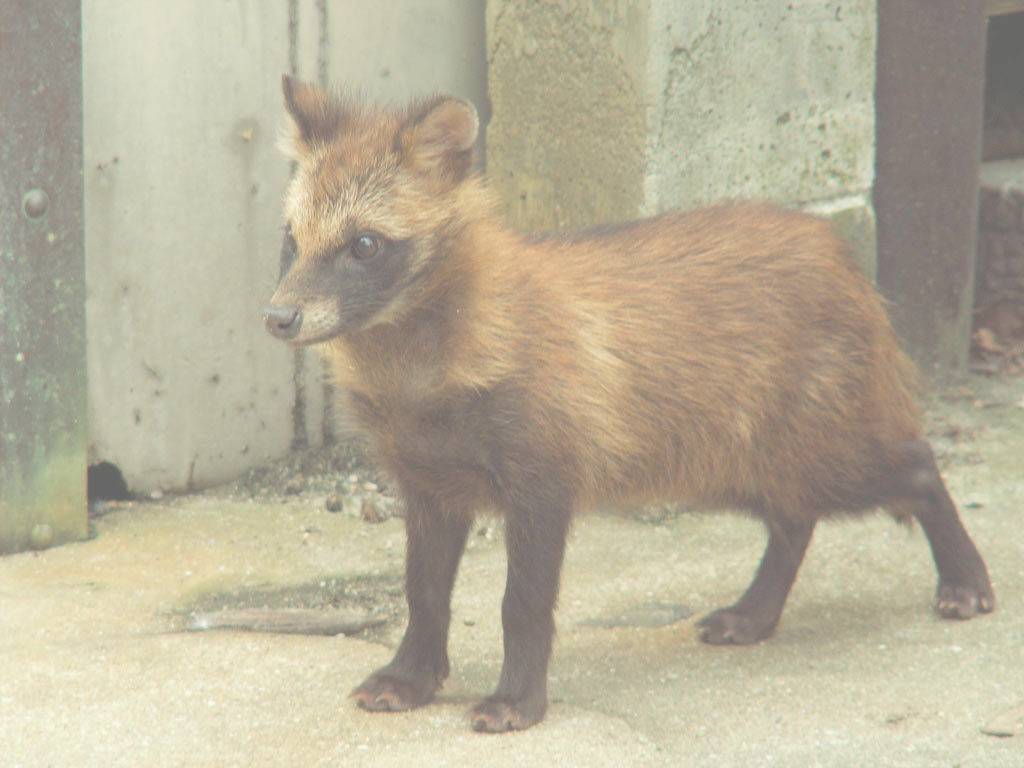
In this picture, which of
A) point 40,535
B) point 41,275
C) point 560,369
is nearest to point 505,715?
point 560,369

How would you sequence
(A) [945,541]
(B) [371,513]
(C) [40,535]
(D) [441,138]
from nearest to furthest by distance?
(D) [441,138] → (A) [945,541] → (C) [40,535] → (B) [371,513]

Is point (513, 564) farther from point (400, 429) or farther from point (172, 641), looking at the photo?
point (172, 641)

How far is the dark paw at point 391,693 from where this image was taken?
11.4 feet

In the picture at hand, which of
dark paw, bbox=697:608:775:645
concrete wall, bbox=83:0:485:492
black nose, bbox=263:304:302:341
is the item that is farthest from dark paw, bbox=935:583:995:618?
concrete wall, bbox=83:0:485:492

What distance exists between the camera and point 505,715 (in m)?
3.33

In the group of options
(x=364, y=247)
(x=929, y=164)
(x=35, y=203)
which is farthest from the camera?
(x=929, y=164)

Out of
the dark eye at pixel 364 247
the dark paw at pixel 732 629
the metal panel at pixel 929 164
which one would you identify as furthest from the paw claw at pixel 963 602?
the dark eye at pixel 364 247

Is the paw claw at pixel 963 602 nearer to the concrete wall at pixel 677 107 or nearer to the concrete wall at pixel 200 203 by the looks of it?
the concrete wall at pixel 677 107

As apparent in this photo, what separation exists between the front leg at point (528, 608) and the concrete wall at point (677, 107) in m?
1.74

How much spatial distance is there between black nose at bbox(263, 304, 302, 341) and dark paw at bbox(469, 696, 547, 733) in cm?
105

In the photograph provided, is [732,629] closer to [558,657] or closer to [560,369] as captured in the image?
[558,657]

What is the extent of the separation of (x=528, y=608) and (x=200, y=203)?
2.43 meters

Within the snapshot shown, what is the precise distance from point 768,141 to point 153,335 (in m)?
2.40

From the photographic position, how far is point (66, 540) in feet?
15.4
